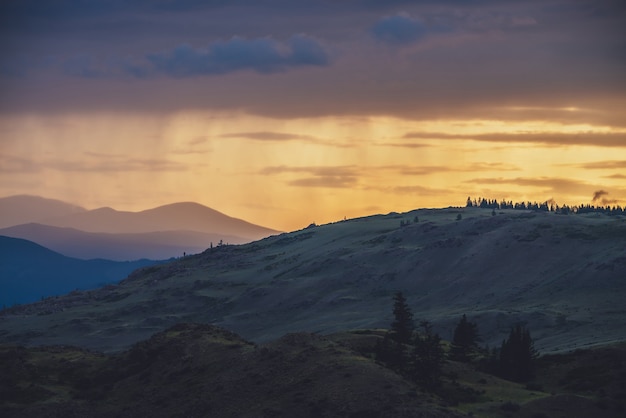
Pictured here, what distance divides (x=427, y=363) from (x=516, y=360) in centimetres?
1528

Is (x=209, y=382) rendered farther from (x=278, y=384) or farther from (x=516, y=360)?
(x=516, y=360)

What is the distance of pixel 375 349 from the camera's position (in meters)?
117

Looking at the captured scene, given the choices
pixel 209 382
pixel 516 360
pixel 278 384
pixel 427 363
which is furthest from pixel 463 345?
pixel 209 382

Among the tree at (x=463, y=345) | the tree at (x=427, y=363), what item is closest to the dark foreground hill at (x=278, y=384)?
the tree at (x=427, y=363)

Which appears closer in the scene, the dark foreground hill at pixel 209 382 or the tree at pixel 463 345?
the dark foreground hill at pixel 209 382

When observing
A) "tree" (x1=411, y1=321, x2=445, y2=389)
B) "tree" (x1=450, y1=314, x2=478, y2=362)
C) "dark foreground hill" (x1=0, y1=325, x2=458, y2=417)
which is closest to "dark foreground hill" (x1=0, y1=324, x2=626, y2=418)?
"dark foreground hill" (x1=0, y1=325, x2=458, y2=417)

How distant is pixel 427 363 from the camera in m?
108

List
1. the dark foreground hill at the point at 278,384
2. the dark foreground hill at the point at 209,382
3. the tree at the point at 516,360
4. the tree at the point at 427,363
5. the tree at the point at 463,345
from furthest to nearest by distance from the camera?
the tree at the point at 463,345, the tree at the point at 516,360, the tree at the point at 427,363, the dark foreground hill at the point at 209,382, the dark foreground hill at the point at 278,384

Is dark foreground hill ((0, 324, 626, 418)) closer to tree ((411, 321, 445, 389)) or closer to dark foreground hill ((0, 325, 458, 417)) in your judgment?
dark foreground hill ((0, 325, 458, 417))

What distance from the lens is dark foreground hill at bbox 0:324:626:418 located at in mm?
100062

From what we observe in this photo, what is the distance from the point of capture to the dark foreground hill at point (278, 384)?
328ft

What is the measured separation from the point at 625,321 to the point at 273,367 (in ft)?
333

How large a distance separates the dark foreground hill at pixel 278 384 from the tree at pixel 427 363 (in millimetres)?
1554

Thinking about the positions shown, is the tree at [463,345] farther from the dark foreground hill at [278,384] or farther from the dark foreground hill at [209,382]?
the dark foreground hill at [209,382]
